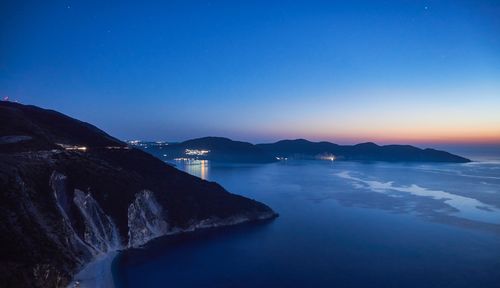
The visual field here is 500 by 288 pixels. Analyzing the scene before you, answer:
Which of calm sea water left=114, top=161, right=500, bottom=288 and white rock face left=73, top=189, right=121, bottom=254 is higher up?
white rock face left=73, top=189, right=121, bottom=254

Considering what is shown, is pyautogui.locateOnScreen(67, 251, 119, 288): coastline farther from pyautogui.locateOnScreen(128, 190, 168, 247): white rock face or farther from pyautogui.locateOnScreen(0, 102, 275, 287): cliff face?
pyautogui.locateOnScreen(128, 190, 168, 247): white rock face

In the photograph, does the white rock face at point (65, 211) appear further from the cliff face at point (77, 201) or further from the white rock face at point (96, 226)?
the white rock face at point (96, 226)

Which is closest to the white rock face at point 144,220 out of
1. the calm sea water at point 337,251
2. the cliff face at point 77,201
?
the cliff face at point 77,201

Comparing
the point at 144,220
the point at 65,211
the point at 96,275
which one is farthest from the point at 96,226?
the point at 96,275

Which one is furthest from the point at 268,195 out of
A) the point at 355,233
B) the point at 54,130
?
the point at 54,130

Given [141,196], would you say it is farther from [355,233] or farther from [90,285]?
[355,233]

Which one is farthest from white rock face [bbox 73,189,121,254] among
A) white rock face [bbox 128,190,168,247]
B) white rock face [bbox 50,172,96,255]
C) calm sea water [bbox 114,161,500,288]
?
calm sea water [bbox 114,161,500,288]
